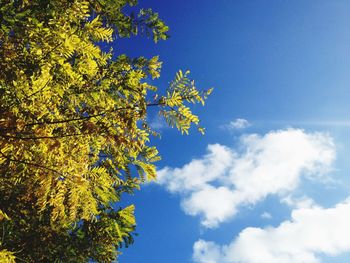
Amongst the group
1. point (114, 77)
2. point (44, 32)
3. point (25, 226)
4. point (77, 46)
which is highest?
point (114, 77)

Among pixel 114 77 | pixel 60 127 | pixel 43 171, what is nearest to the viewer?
pixel 43 171

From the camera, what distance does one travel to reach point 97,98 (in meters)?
5.05

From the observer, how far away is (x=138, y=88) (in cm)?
561

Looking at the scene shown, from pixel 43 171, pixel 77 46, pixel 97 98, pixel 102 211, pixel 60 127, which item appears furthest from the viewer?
pixel 102 211

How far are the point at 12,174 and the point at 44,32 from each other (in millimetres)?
1944

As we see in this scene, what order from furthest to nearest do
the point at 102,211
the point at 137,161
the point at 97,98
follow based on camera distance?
the point at 102,211, the point at 137,161, the point at 97,98

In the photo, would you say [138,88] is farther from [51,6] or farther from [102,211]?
[102,211]

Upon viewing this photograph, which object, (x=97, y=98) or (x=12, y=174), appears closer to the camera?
(x=12, y=174)

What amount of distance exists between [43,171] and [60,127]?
642 millimetres

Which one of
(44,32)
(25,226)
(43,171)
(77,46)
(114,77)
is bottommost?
(43,171)

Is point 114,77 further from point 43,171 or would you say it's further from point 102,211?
point 102,211

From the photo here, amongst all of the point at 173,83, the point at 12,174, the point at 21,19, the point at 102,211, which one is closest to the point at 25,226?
the point at 102,211

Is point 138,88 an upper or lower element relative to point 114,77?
lower

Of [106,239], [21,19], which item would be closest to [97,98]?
[21,19]
